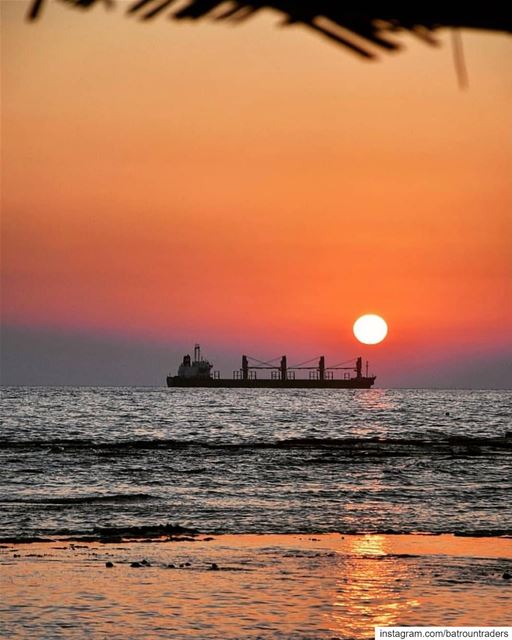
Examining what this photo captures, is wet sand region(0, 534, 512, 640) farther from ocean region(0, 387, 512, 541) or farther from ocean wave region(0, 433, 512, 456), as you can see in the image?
ocean wave region(0, 433, 512, 456)

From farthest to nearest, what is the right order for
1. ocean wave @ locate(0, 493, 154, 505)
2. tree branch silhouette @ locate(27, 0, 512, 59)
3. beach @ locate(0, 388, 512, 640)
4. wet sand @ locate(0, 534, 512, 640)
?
ocean wave @ locate(0, 493, 154, 505) → beach @ locate(0, 388, 512, 640) → wet sand @ locate(0, 534, 512, 640) → tree branch silhouette @ locate(27, 0, 512, 59)

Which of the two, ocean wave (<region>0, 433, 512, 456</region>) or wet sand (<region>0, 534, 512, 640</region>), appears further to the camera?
ocean wave (<region>0, 433, 512, 456</region>)

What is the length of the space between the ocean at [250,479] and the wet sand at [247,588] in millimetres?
2652

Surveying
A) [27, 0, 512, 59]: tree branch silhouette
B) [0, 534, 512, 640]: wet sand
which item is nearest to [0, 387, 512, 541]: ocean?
[0, 534, 512, 640]: wet sand

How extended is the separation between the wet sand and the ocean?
8.70ft

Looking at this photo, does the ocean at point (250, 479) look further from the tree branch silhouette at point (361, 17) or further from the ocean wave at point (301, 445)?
the tree branch silhouette at point (361, 17)

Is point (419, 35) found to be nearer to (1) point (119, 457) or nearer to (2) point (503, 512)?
(2) point (503, 512)

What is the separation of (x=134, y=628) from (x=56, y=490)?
1805 cm

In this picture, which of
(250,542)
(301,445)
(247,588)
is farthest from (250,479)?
(301,445)

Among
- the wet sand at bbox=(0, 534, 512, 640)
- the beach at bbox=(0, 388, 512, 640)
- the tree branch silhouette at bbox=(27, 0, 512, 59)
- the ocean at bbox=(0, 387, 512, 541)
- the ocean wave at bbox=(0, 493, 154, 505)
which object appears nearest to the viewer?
the tree branch silhouette at bbox=(27, 0, 512, 59)

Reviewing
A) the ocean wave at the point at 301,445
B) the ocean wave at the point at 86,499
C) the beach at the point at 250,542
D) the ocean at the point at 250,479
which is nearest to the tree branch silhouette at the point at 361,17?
the beach at the point at 250,542

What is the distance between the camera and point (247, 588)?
515 inches

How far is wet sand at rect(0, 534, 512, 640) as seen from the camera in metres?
11.1

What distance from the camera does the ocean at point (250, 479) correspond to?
842 inches
